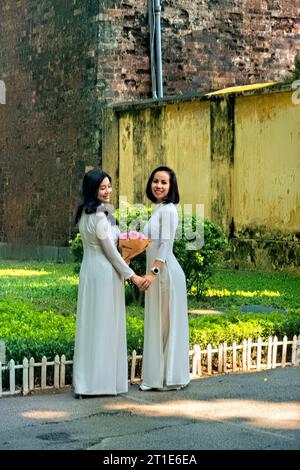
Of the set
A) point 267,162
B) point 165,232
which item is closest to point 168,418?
point 165,232

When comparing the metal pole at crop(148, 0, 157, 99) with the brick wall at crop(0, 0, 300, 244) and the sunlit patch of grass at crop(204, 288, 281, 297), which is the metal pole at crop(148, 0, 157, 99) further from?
the sunlit patch of grass at crop(204, 288, 281, 297)

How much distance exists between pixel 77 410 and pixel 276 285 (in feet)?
25.5

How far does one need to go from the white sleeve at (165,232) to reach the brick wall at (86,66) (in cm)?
1173

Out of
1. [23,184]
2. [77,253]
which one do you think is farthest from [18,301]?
[23,184]

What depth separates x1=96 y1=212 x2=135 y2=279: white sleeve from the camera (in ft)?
27.0

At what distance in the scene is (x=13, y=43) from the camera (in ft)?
76.0

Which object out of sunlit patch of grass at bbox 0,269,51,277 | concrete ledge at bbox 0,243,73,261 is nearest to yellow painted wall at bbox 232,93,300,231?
sunlit patch of grass at bbox 0,269,51,277

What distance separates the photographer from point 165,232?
8.55 metres

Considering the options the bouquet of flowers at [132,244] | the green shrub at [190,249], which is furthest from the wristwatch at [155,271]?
the green shrub at [190,249]

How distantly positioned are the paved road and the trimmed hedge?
0.49 meters

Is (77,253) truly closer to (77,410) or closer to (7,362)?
(7,362)

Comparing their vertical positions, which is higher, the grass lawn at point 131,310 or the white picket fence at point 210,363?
the grass lawn at point 131,310

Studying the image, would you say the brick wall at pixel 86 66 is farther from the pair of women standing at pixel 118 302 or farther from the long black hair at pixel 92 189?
the long black hair at pixel 92 189

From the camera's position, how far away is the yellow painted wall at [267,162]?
16797 mm
